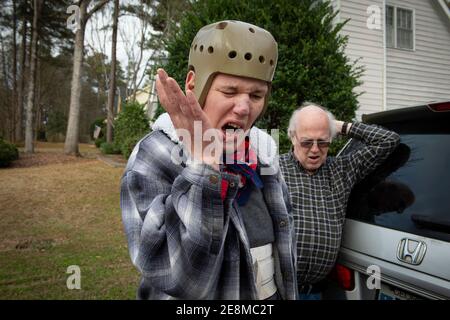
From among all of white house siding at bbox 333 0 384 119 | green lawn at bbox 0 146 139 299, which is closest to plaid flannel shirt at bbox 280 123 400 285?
green lawn at bbox 0 146 139 299

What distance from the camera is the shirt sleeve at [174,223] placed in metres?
0.98

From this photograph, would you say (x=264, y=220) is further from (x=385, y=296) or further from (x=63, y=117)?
(x=63, y=117)

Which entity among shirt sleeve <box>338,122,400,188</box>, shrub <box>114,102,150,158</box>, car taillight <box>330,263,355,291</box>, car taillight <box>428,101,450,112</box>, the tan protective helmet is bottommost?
car taillight <box>330,263,355,291</box>

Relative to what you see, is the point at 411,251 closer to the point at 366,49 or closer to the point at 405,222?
the point at 405,222

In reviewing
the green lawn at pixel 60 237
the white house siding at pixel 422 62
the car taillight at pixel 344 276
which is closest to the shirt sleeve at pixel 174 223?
the car taillight at pixel 344 276

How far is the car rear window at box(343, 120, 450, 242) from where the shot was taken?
1.56 meters

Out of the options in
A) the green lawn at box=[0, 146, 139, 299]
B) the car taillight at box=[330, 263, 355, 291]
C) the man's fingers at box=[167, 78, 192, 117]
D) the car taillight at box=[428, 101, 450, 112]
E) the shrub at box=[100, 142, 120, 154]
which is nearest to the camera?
the man's fingers at box=[167, 78, 192, 117]

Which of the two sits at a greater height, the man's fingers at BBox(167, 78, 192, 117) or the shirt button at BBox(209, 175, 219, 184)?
the man's fingers at BBox(167, 78, 192, 117)

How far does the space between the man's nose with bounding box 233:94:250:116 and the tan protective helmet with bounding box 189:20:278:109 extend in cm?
9

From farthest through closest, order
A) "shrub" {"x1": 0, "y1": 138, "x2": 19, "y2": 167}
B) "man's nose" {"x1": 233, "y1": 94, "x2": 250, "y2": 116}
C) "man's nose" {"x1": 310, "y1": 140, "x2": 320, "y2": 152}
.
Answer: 1. "shrub" {"x1": 0, "y1": 138, "x2": 19, "y2": 167}
2. "man's nose" {"x1": 310, "y1": 140, "x2": 320, "y2": 152}
3. "man's nose" {"x1": 233, "y1": 94, "x2": 250, "y2": 116}

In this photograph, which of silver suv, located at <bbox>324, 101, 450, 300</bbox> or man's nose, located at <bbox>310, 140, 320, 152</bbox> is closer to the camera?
silver suv, located at <bbox>324, 101, 450, 300</bbox>

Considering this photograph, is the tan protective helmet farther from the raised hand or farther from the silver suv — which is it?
the silver suv

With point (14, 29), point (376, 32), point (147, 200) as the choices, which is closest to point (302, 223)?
point (147, 200)

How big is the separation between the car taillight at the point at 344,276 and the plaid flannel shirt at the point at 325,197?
0.17ft
